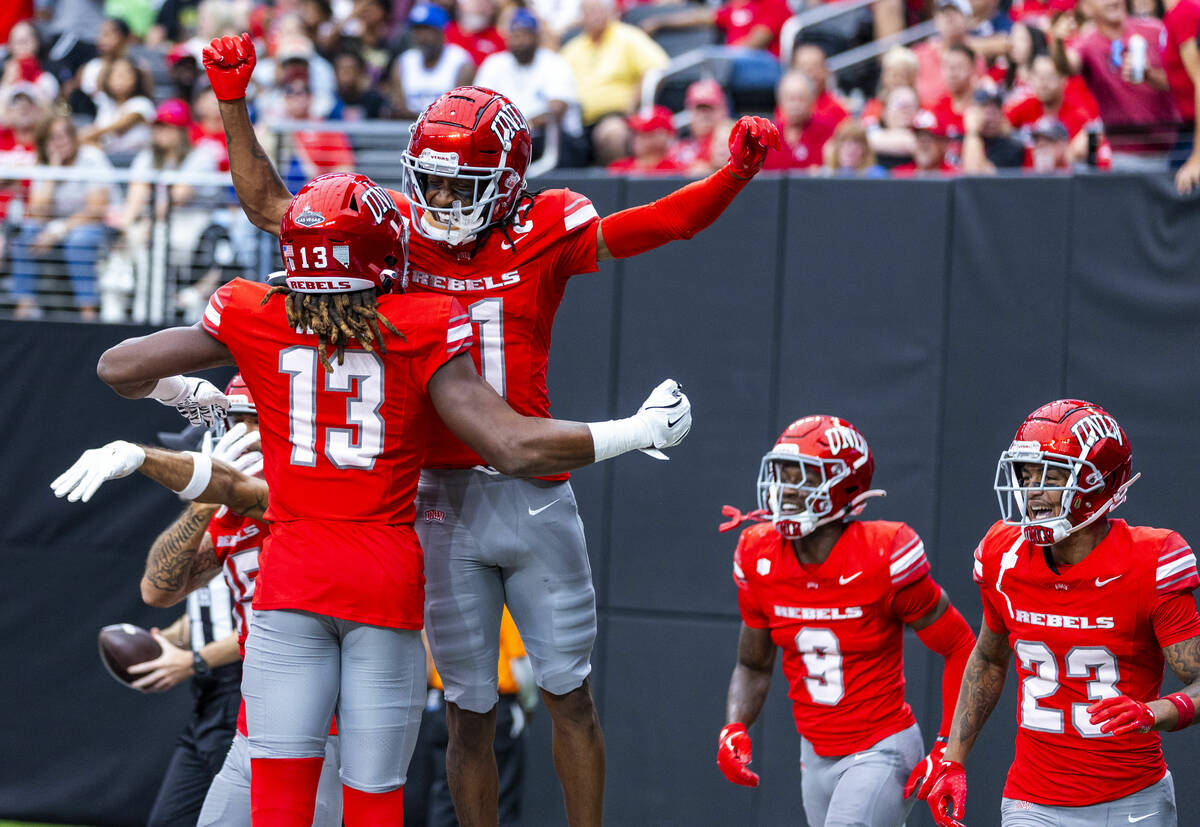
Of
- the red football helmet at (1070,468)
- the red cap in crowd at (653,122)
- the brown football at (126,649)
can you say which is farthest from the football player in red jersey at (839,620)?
the red cap in crowd at (653,122)

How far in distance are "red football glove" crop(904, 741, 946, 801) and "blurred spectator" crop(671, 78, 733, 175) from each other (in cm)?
469

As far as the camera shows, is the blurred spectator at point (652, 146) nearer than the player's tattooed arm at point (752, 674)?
No

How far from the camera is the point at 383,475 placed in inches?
149

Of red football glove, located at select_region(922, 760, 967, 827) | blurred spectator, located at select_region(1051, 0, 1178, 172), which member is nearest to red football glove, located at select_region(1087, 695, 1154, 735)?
red football glove, located at select_region(922, 760, 967, 827)

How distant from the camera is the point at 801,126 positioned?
8586 mm

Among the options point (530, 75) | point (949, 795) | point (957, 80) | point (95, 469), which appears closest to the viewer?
point (95, 469)

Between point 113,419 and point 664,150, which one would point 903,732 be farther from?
point 113,419

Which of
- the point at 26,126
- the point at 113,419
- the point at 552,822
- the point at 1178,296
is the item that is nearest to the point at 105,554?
the point at 113,419

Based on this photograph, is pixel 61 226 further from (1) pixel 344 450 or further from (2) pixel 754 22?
(1) pixel 344 450

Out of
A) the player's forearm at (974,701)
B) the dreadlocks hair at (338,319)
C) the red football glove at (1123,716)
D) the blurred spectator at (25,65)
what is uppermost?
the blurred spectator at (25,65)

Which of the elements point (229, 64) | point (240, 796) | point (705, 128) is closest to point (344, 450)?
point (229, 64)

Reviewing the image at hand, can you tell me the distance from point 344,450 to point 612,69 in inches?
272

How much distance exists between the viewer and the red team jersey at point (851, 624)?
16.5 ft

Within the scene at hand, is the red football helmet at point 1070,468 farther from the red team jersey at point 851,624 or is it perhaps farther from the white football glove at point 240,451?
the white football glove at point 240,451
